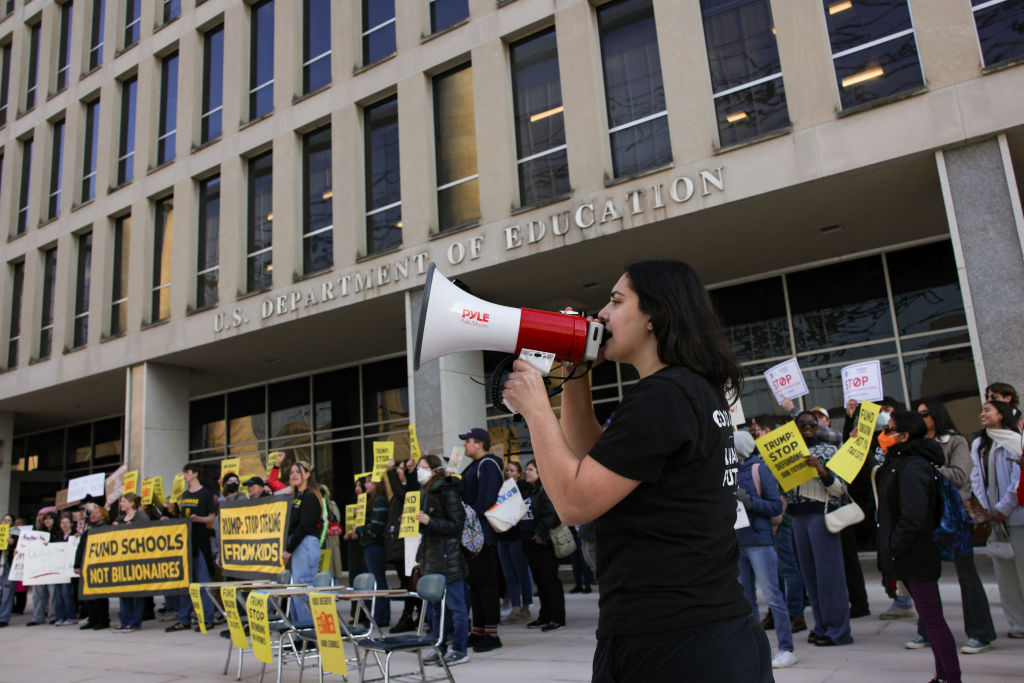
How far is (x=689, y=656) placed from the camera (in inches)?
72.4

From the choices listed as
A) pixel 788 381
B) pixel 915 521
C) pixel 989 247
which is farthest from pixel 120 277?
pixel 915 521

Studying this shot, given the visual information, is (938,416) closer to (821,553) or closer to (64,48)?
(821,553)

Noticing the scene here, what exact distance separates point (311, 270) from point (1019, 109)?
12166 mm

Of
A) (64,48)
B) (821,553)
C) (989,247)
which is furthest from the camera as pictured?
(64,48)

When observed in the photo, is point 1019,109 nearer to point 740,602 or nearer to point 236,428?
point 740,602

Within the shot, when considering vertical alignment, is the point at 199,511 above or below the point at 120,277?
below

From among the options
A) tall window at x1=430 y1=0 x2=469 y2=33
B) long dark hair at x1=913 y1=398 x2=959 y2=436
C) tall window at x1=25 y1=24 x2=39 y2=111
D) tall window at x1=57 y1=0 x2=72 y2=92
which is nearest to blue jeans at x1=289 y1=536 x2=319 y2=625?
long dark hair at x1=913 y1=398 x2=959 y2=436

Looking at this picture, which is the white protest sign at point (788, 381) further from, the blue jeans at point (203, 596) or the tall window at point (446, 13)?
the tall window at point (446, 13)

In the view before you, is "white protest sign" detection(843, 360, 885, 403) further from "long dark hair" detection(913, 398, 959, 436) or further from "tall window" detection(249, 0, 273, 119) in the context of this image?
"tall window" detection(249, 0, 273, 119)

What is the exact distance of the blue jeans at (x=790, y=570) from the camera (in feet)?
25.2

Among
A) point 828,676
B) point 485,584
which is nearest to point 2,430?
point 485,584

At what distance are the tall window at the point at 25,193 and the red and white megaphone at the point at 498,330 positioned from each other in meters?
23.9

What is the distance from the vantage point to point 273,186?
16.6 m

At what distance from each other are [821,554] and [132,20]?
2175cm
